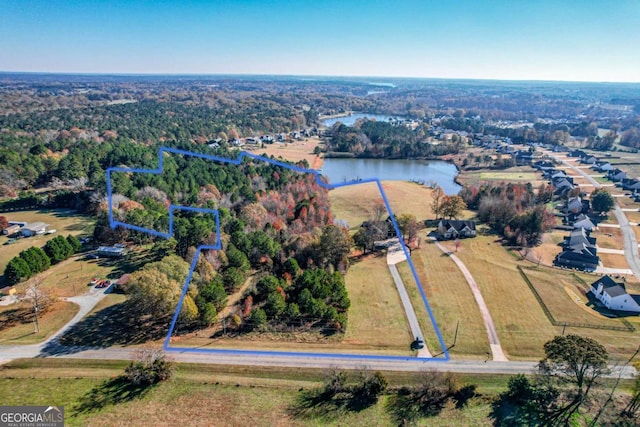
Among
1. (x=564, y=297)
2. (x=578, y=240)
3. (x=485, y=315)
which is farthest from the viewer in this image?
(x=578, y=240)

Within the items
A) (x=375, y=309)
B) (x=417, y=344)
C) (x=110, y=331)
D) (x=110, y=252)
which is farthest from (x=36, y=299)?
(x=417, y=344)

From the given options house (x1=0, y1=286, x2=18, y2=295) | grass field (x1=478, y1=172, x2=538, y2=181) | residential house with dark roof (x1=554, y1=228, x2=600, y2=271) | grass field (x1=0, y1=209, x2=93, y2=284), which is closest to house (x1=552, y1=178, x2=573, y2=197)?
grass field (x1=478, y1=172, x2=538, y2=181)

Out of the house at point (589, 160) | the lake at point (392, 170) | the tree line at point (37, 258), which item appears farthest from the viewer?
the house at point (589, 160)

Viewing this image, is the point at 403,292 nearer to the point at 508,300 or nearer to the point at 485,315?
the point at 485,315

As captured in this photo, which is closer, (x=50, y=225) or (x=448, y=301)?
(x=448, y=301)

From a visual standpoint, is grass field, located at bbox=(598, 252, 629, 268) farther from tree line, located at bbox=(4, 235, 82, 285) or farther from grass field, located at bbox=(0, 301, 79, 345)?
tree line, located at bbox=(4, 235, 82, 285)

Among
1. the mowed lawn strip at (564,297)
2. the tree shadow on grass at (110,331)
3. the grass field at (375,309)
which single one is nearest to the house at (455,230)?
the mowed lawn strip at (564,297)

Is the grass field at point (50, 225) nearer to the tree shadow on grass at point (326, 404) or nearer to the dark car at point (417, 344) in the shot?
the tree shadow on grass at point (326, 404)

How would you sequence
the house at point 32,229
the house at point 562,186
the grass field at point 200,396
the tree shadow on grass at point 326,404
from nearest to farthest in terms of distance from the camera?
the grass field at point 200,396 → the tree shadow on grass at point 326,404 → the house at point 32,229 → the house at point 562,186
